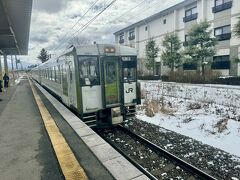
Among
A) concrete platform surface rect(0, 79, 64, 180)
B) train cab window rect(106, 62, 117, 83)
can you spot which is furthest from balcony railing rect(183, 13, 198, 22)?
concrete platform surface rect(0, 79, 64, 180)

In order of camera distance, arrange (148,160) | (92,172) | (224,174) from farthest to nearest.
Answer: (148,160), (224,174), (92,172)

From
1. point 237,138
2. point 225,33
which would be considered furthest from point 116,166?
point 225,33

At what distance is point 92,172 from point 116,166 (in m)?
0.46

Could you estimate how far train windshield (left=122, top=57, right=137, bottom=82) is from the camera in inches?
329

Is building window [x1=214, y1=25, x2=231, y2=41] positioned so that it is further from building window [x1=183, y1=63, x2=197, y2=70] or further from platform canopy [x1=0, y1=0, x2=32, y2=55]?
platform canopy [x1=0, y1=0, x2=32, y2=55]

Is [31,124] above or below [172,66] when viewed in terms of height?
below

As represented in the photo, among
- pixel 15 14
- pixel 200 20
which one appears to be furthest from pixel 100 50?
pixel 200 20

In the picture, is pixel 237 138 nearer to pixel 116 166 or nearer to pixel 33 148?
pixel 116 166

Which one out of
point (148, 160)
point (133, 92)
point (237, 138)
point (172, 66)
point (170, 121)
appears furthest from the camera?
point (172, 66)

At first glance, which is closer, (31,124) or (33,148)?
(33,148)

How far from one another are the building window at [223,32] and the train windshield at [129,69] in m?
21.4

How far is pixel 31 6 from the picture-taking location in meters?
10.8

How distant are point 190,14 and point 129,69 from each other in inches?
1047

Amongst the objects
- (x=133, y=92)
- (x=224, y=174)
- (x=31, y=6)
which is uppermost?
(x=31, y=6)
